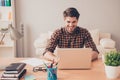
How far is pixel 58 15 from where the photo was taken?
4551 mm

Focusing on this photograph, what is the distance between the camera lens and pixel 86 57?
1742 mm

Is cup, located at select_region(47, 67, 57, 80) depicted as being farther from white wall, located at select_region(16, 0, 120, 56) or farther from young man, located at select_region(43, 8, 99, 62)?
white wall, located at select_region(16, 0, 120, 56)

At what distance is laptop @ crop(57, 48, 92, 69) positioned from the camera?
1.72 meters

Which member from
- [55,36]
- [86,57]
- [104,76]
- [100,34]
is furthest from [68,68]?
[100,34]

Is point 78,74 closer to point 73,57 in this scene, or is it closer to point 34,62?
point 73,57

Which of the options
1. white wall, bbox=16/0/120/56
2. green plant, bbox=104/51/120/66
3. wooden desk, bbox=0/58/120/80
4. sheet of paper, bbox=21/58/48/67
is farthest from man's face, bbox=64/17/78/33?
white wall, bbox=16/0/120/56

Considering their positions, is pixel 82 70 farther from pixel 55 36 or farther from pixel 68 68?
pixel 55 36

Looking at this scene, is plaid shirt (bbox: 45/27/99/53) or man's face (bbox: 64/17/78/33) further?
plaid shirt (bbox: 45/27/99/53)

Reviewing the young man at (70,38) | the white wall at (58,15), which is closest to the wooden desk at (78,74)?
the young man at (70,38)

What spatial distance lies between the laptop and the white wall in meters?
2.85

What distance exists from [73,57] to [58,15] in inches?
114

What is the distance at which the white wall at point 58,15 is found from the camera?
449 cm

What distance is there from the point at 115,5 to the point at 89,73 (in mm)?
3065

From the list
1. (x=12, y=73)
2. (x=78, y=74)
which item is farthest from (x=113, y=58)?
(x=12, y=73)
